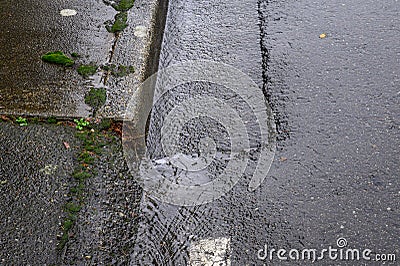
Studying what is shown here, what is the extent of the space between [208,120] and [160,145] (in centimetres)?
33

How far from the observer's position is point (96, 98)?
2836mm

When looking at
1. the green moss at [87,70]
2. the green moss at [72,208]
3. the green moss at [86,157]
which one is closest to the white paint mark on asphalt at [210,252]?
the green moss at [72,208]

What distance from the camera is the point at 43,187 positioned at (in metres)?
2.37

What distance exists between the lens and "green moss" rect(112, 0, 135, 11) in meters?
3.66

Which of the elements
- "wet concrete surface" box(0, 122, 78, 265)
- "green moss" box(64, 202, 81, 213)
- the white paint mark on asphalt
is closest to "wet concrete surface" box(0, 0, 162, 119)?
"wet concrete surface" box(0, 122, 78, 265)

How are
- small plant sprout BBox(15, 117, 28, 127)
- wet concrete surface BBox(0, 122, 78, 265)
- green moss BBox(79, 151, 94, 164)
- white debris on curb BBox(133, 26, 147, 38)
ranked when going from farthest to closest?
white debris on curb BBox(133, 26, 147, 38) < small plant sprout BBox(15, 117, 28, 127) < green moss BBox(79, 151, 94, 164) < wet concrete surface BBox(0, 122, 78, 265)

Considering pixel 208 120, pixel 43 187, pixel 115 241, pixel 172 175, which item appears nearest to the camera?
pixel 115 241

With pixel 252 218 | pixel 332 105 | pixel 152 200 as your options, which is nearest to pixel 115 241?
pixel 152 200

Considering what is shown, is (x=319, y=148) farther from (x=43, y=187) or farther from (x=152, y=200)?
(x=43, y=187)

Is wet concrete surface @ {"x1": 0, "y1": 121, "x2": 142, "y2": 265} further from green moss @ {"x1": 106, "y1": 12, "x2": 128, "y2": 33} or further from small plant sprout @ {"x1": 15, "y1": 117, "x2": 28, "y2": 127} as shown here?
green moss @ {"x1": 106, "y1": 12, "x2": 128, "y2": 33}

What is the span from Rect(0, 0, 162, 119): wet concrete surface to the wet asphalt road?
0.27 metres

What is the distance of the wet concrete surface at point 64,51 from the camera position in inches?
110

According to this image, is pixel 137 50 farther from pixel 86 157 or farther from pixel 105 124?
pixel 86 157

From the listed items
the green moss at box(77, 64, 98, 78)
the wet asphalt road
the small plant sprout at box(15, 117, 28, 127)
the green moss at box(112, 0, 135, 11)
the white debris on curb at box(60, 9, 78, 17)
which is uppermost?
the white debris on curb at box(60, 9, 78, 17)
